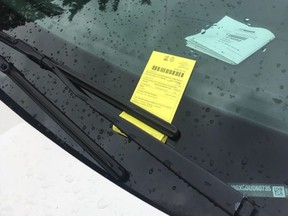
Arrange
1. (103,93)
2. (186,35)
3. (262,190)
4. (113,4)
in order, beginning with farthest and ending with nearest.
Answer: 1. (113,4)
2. (186,35)
3. (103,93)
4. (262,190)

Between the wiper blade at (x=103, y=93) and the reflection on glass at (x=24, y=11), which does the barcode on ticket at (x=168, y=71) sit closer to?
the wiper blade at (x=103, y=93)

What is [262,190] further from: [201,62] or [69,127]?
[69,127]

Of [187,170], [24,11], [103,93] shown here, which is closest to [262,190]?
[187,170]

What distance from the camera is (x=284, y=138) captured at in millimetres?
1479

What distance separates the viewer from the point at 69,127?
1.65 metres

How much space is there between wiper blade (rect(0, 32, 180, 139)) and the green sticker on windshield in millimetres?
254

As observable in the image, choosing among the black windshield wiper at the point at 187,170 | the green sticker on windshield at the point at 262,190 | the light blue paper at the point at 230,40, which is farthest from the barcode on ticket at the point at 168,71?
the green sticker on windshield at the point at 262,190

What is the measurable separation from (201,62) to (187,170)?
0.42 metres

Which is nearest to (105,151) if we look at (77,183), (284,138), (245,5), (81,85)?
(77,183)

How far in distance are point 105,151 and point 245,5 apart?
2.46ft

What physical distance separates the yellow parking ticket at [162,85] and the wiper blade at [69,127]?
0.10 metres

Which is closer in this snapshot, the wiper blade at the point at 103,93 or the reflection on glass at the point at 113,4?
the wiper blade at the point at 103,93

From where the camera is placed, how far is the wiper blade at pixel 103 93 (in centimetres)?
153

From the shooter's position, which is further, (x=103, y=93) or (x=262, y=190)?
(x=103, y=93)
